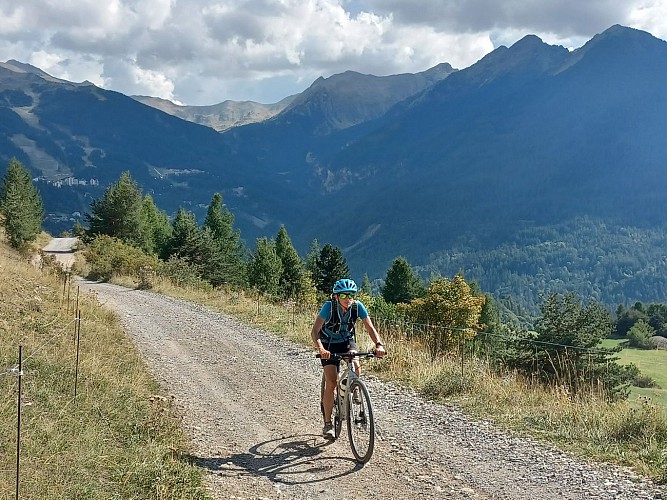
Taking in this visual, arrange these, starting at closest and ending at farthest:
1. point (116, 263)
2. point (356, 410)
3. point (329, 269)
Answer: point (356, 410) → point (116, 263) → point (329, 269)

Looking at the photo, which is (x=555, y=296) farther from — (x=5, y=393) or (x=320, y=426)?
(x=5, y=393)

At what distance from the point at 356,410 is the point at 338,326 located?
1.09 meters

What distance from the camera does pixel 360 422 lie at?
705cm

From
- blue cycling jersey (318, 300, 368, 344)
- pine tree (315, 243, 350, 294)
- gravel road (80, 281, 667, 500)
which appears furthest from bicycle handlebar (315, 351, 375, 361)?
pine tree (315, 243, 350, 294)

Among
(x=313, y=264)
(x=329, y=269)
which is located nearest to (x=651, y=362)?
(x=329, y=269)

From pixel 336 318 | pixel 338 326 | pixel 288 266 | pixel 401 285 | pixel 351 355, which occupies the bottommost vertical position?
pixel 401 285

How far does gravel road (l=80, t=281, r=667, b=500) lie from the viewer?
6.21m

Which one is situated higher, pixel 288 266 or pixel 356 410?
pixel 288 266

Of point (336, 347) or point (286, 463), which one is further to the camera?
point (336, 347)

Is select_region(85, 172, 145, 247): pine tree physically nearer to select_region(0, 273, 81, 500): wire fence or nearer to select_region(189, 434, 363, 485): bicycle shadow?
select_region(0, 273, 81, 500): wire fence

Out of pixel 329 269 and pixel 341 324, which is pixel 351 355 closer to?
pixel 341 324

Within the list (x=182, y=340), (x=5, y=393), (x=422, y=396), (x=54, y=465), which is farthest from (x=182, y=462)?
(x=182, y=340)

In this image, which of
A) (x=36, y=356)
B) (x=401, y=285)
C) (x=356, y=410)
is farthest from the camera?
(x=401, y=285)

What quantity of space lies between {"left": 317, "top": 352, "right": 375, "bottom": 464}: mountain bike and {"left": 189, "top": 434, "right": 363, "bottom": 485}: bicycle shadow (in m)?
0.20
